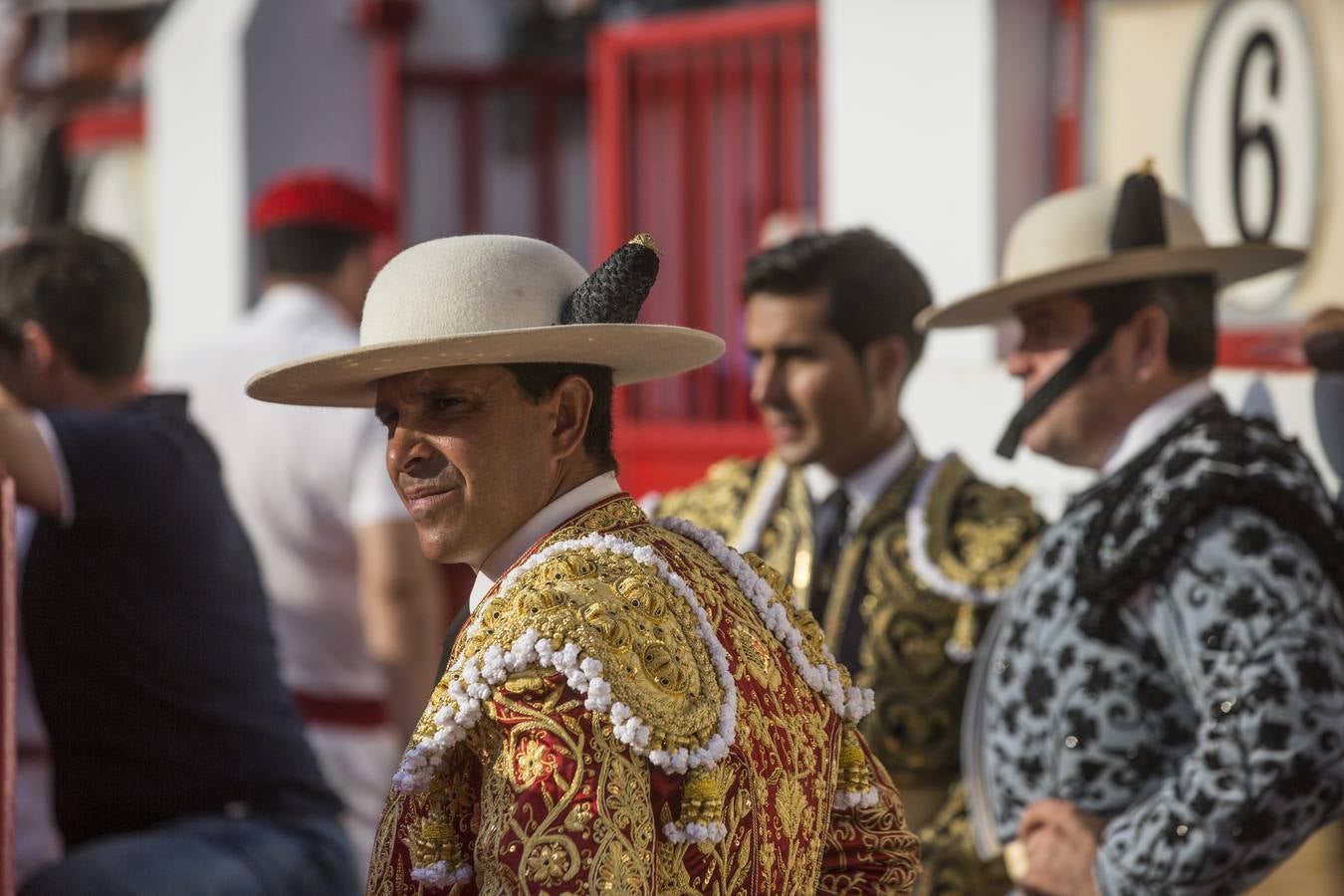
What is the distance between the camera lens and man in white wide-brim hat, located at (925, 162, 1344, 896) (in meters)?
2.34

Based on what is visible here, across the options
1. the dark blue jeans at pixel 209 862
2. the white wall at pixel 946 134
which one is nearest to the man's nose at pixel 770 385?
the dark blue jeans at pixel 209 862

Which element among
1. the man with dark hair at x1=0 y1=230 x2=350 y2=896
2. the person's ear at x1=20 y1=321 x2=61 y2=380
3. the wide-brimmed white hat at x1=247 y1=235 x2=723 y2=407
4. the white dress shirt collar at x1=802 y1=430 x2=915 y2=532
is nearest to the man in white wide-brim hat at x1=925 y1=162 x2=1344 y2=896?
the white dress shirt collar at x1=802 y1=430 x2=915 y2=532

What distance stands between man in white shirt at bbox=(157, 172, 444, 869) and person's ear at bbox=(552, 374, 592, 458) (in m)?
2.43

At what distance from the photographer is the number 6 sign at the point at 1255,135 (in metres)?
4.07

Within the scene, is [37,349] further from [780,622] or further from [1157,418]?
[1157,418]

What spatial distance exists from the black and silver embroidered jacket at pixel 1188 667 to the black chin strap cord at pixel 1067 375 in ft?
0.52

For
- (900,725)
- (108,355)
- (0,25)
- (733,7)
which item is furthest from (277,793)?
(0,25)

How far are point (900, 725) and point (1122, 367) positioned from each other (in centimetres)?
73

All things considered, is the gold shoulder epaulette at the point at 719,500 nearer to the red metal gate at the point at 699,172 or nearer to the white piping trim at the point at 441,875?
the white piping trim at the point at 441,875

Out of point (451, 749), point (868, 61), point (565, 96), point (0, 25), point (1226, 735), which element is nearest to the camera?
point (451, 749)

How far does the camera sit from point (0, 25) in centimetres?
973

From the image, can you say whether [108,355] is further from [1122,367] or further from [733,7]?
[733,7]

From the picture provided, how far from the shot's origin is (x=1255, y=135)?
164 inches

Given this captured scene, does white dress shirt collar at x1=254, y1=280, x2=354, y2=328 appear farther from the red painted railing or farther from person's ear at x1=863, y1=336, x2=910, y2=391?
the red painted railing
